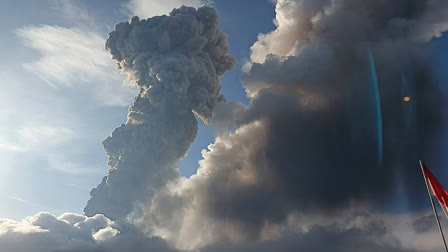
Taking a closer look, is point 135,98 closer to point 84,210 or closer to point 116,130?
point 116,130

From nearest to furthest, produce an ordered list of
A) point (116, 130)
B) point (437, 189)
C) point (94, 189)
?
point (437, 189)
point (116, 130)
point (94, 189)

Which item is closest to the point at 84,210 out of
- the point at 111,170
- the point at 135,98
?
the point at 111,170

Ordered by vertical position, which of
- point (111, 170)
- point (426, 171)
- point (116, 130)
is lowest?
point (426, 171)

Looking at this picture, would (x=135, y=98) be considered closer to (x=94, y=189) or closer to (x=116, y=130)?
(x=116, y=130)

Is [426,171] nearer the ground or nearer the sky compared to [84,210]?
nearer the ground

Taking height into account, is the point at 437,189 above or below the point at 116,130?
below

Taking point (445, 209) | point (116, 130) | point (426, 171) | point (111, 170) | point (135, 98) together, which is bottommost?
point (445, 209)

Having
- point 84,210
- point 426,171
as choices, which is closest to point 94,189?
point 84,210

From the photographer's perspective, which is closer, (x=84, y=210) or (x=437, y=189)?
(x=437, y=189)

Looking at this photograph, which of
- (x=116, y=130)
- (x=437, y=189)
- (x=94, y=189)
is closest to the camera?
(x=437, y=189)
